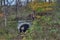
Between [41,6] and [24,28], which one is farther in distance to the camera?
[41,6]

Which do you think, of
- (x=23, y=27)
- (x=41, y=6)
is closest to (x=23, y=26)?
(x=23, y=27)

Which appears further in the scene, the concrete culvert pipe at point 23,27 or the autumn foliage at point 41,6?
the autumn foliage at point 41,6

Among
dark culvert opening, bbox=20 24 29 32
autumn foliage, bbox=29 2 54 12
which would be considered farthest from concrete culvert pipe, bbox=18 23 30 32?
autumn foliage, bbox=29 2 54 12

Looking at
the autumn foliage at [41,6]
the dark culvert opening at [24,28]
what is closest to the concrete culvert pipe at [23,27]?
the dark culvert opening at [24,28]

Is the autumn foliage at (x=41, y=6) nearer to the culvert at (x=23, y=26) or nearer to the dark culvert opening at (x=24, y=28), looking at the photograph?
the culvert at (x=23, y=26)

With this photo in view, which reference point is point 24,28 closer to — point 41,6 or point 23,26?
point 23,26

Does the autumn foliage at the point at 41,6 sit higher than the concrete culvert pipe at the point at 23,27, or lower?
higher

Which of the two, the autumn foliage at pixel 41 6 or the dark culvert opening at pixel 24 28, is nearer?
the dark culvert opening at pixel 24 28

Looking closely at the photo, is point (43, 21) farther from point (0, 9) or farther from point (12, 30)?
point (0, 9)

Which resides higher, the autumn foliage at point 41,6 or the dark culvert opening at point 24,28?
the autumn foliage at point 41,6

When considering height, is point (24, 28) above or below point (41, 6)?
below

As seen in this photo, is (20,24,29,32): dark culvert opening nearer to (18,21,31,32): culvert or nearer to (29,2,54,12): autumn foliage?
(18,21,31,32): culvert

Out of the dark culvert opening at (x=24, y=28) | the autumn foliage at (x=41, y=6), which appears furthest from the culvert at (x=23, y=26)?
the autumn foliage at (x=41, y=6)

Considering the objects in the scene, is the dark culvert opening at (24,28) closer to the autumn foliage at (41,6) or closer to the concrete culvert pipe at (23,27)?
the concrete culvert pipe at (23,27)
